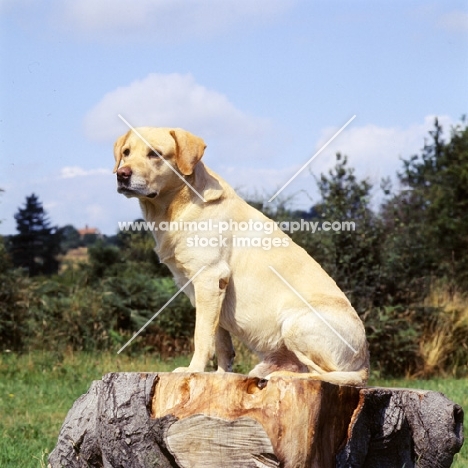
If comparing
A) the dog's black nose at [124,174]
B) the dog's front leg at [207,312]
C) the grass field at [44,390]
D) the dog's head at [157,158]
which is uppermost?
the dog's head at [157,158]

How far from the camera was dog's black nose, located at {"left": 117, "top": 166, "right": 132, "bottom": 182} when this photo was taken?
4516 mm

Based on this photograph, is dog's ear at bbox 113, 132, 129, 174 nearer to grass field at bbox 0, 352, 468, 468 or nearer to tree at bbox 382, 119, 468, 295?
grass field at bbox 0, 352, 468, 468

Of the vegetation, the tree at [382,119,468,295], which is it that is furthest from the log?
the tree at [382,119,468,295]

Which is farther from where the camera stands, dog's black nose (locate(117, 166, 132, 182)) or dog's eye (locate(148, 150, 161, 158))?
dog's eye (locate(148, 150, 161, 158))

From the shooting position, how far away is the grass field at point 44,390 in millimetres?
6427

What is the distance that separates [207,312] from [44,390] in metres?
4.85

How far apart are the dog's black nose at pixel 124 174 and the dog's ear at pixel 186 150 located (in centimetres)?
35

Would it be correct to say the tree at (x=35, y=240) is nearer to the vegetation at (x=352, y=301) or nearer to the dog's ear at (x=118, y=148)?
the vegetation at (x=352, y=301)

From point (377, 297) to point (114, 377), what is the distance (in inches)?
317

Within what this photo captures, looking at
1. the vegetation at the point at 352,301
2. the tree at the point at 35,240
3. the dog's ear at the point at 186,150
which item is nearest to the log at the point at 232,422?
the dog's ear at the point at 186,150

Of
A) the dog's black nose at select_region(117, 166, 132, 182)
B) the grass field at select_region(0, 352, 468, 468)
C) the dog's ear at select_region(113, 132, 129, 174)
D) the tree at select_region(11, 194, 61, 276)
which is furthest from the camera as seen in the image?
the tree at select_region(11, 194, 61, 276)

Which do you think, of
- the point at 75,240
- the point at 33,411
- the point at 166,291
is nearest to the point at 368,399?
the point at 33,411

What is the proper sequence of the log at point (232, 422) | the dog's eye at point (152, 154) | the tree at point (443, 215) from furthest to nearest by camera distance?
1. the tree at point (443, 215)
2. the dog's eye at point (152, 154)
3. the log at point (232, 422)

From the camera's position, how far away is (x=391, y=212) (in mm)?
13375
